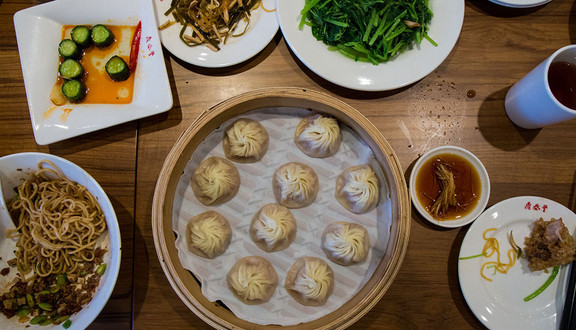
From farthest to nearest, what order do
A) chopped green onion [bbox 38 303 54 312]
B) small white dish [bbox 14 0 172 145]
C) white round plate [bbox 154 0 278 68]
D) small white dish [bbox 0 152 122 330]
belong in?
white round plate [bbox 154 0 278 68] → small white dish [bbox 14 0 172 145] → chopped green onion [bbox 38 303 54 312] → small white dish [bbox 0 152 122 330]

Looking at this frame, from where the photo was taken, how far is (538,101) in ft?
6.52

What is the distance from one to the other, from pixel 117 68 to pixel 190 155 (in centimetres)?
64

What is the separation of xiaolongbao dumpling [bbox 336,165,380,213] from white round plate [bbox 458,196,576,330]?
522mm

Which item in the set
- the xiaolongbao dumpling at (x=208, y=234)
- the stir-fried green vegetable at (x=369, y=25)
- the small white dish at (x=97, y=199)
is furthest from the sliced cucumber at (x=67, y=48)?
the stir-fried green vegetable at (x=369, y=25)

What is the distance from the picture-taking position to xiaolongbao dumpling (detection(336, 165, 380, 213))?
6.89ft

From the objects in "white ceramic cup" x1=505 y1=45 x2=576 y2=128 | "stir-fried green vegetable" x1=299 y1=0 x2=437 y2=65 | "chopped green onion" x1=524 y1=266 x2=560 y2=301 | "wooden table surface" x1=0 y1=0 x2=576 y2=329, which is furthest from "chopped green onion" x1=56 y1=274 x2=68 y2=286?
"white ceramic cup" x1=505 y1=45 x2=576 y2=128

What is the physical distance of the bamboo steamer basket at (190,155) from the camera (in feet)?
6.31

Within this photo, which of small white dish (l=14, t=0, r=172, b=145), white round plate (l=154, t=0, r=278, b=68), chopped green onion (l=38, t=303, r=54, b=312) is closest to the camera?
chopped green onion (l=38, t=303, r=54, b=312)

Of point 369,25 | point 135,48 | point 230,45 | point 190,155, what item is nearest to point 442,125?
point 369,25

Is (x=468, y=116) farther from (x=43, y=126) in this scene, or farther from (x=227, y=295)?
(x=43, y=126)

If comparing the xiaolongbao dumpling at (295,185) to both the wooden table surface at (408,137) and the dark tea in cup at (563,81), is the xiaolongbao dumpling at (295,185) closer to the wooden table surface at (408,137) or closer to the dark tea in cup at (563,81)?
the wooden table surface at (408,137)

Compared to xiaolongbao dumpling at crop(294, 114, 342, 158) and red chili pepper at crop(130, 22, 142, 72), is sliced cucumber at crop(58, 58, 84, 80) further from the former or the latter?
xiaolongbao dumpling at crop(294, 114, 342, 158)

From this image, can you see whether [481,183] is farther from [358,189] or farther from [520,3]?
[520,3]

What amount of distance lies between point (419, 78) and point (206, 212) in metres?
1.35
